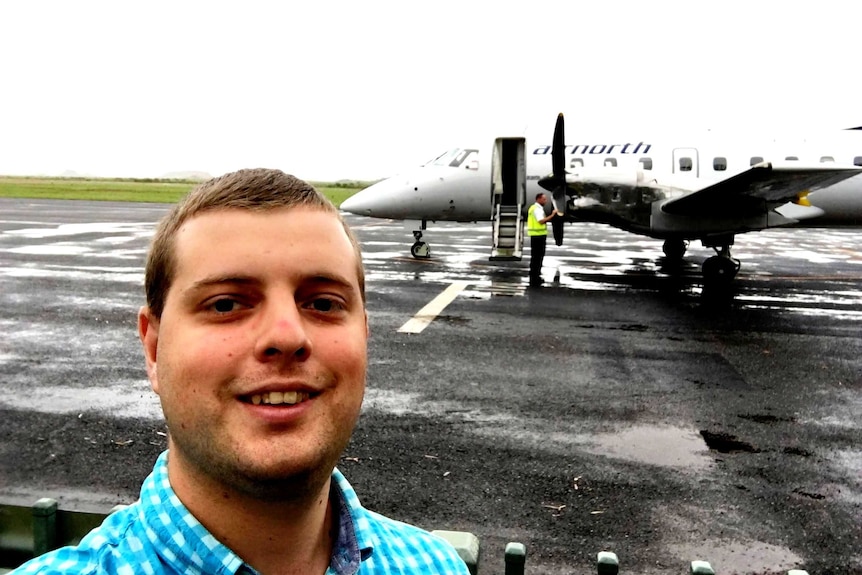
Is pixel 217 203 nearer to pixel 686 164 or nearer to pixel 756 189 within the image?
pixel 756 189

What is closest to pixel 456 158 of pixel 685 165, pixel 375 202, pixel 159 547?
pixel 375 202

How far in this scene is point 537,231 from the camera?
15.0 metres

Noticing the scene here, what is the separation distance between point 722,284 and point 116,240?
57.6ft

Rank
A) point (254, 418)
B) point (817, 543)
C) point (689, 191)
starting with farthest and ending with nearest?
point (689, 191) < point (817, 543) < point (254, 418)

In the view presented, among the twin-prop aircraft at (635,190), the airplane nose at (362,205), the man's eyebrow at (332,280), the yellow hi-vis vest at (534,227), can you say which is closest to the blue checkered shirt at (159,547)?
the man's eyebrow at (332,280)

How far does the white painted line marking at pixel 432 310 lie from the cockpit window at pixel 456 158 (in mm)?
3812

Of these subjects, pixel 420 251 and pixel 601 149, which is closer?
pixel 601 149

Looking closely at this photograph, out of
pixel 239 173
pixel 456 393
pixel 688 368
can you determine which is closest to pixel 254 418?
pixel 239 173

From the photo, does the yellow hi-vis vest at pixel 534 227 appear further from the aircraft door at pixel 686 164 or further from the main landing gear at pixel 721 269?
the aircraft door at pixel 686 164

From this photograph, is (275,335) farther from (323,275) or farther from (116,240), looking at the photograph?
(116,240)

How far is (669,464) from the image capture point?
5.49 meters

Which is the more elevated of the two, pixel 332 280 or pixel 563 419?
pixel 332 280

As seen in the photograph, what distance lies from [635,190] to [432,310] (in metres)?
5.68

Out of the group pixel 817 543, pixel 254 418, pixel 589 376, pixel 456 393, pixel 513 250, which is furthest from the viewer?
pixel 513 250
